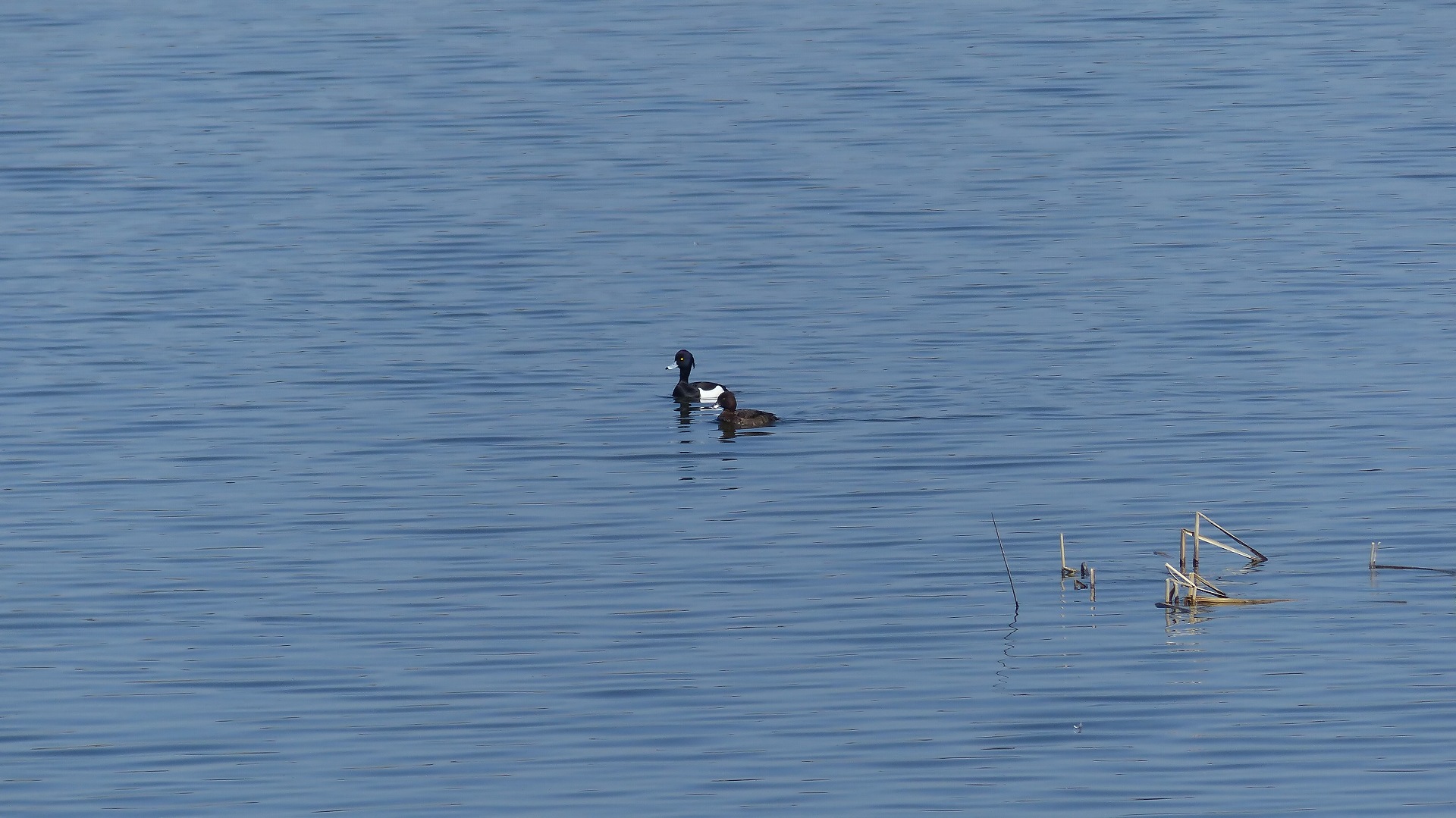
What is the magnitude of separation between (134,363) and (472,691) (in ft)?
39.4

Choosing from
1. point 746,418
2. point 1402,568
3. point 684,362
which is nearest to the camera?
point 1402,568

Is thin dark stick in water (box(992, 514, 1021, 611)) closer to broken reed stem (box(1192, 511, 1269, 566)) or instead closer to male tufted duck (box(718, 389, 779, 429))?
broken reed stem (box(1192, 511, 1269, 566))

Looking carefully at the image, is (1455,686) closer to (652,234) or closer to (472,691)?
(472,691)

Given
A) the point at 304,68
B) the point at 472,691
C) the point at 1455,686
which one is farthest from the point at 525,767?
the point at 304,68

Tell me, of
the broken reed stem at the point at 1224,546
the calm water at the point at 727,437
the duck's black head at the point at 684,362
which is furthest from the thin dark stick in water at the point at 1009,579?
the duck's black head at the point at 684,362

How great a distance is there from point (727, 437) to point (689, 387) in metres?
1.50

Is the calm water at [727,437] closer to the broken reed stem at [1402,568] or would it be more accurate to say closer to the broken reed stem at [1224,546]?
the broken reed stem at [1402,568]

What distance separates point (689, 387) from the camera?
76.2 feet

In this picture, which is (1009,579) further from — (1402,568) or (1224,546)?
(1402,568)

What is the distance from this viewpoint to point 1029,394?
73.3 feet

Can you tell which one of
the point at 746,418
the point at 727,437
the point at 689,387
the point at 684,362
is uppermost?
the point at 684,362

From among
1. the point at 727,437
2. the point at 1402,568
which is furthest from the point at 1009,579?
the point at 727,437

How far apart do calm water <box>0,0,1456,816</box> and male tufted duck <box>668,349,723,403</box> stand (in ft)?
0.91

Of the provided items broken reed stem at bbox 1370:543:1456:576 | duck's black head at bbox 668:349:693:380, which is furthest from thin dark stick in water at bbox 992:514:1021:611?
duck's black head at bbox 668:349:693:380
